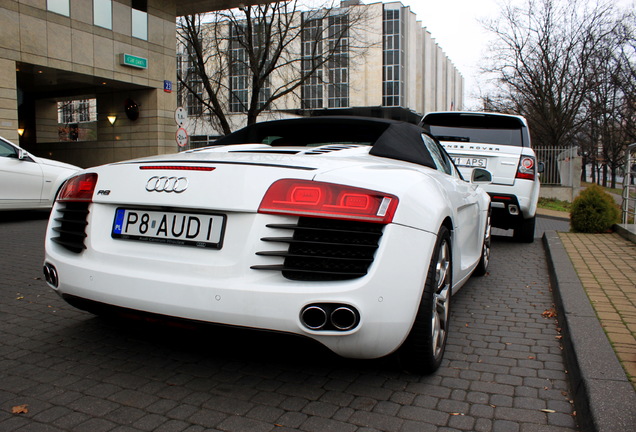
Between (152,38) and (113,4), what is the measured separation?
208cm

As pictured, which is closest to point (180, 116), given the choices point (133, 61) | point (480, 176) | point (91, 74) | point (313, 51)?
point (91, 74)

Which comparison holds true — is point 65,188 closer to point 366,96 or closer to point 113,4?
point 113,4

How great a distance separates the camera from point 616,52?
29219 millimetres

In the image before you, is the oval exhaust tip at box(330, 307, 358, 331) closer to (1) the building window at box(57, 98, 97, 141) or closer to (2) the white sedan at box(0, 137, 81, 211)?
(2) the white sedan at box(0, 137, 81, 211)

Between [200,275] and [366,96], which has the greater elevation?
[366,96]

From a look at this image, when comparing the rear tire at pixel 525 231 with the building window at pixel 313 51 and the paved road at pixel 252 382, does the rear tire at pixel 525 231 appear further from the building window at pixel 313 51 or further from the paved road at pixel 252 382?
the building window at pixel 313 51

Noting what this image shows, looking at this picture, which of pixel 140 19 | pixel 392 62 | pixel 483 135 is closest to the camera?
pixel 483 135

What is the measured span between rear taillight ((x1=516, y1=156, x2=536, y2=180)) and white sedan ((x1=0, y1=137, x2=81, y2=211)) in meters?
8.06

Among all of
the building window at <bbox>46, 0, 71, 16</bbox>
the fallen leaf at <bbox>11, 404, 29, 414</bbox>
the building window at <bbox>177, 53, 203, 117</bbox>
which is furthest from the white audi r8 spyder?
the building window at <bbox>177, 53, 203, 117</bbox>

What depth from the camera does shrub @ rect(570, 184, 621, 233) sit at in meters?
9.12

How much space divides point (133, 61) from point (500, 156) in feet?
57.9

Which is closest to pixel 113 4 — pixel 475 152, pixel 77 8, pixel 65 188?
pixel 77 8

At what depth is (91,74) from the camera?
20609 mm

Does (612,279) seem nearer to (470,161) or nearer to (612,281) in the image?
(612,281)
